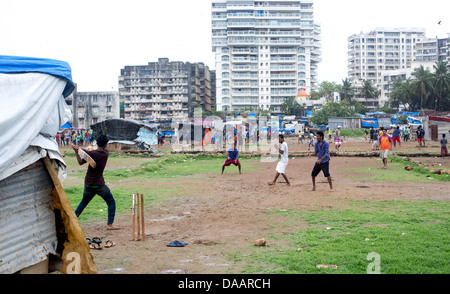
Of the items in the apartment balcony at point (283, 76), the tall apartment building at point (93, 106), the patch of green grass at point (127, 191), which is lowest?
the patch of green grass at point (127, 191)

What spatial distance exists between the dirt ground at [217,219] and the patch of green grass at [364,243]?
0.44 meters

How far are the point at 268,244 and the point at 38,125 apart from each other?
406 centimetres

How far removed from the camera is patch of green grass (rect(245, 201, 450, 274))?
18.7 ft

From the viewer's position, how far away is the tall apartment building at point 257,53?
343 feet

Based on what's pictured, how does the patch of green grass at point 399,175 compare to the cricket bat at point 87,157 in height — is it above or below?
below

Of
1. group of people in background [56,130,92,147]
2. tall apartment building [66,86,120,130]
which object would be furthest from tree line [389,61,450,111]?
group of people in background [56,130,92,147]

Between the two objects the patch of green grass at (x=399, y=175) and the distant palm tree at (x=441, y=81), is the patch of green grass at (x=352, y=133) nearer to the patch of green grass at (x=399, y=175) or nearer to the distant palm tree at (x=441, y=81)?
the distant palm tree at (x=441, y=81)

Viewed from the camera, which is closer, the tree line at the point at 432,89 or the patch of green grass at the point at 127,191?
the patch of green grass at the point at 127,191

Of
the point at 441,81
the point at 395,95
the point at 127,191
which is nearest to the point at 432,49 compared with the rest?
the point at 395,95

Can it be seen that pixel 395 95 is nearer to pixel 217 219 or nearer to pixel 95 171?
pixel 217 219

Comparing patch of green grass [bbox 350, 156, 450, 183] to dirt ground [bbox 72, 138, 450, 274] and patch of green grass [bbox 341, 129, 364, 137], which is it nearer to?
dirt ground [bbox 72, 138, 450, 274]

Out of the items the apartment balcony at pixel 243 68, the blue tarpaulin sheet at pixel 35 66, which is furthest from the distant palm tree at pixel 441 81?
the blue tarpaulin sheet at pixel 35 66

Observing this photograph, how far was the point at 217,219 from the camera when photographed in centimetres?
953
